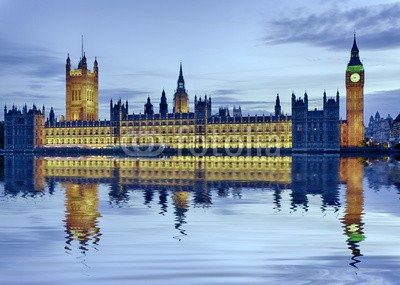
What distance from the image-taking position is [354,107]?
15750 centimetres

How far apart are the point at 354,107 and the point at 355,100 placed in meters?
2.21

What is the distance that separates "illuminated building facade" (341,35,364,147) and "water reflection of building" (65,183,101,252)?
131 metres

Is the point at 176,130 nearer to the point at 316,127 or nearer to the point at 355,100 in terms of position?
the point at 316,127

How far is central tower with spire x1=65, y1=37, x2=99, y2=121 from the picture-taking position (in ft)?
614

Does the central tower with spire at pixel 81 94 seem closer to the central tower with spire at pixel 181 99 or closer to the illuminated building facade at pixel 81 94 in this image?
the illuminated building facade at pixel 81 94

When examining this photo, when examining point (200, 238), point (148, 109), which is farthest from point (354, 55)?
point (200, 238)

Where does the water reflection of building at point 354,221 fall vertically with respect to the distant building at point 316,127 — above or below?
below

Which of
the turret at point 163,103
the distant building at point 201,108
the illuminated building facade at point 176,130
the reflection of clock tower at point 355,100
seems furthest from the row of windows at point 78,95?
the reflection of clock tower at point 355,100

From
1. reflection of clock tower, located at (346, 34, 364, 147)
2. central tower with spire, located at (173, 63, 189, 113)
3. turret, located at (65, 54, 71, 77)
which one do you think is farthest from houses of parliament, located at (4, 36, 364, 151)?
turret, located at (65, 54, 71, 77)

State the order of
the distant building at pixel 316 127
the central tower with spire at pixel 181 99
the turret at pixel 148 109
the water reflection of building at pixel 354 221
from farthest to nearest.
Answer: the central tower with spire at pixel 181 99 → the turret at pixel 148 109 → the distant building at pixel 316 127 → the water reflection of building at pixel 354 221

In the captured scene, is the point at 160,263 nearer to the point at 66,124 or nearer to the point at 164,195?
the point at 164,195

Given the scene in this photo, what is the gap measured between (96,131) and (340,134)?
240ft

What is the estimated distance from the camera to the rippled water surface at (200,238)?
1092cm

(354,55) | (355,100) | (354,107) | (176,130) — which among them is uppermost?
(354,55)
